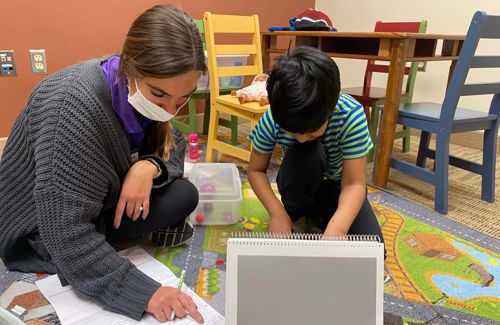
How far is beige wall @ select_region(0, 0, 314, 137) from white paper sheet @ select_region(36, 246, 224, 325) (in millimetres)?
1274

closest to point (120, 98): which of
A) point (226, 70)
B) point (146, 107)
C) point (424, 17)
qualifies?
point (146, 107)

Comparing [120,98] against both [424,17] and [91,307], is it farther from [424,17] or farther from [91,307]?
[424,17]

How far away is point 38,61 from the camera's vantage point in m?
1.87

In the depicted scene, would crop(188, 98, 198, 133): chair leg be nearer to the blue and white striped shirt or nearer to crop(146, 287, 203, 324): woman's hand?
the blue and white striped shirt

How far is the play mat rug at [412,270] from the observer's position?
0.90 meters

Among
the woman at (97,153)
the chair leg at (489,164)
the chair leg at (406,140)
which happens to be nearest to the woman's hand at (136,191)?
the woman at (97,153)

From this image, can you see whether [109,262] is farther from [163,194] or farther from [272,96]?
[272,96]

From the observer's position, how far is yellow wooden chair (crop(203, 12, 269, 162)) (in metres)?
1.68

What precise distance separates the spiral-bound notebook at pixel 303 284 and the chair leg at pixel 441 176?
103 cm

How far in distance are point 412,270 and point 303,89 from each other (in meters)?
0.65

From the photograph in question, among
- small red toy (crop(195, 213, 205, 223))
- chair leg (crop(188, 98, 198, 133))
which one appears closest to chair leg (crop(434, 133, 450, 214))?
small red toy (crop(195, 213, 205, 223))

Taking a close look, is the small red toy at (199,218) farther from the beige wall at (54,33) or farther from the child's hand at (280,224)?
the beige wall at (54,33)

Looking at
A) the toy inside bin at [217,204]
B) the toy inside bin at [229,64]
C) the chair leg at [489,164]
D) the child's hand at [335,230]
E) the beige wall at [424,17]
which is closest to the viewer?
the child's hand at [335,230]

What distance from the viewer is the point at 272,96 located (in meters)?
0.79
